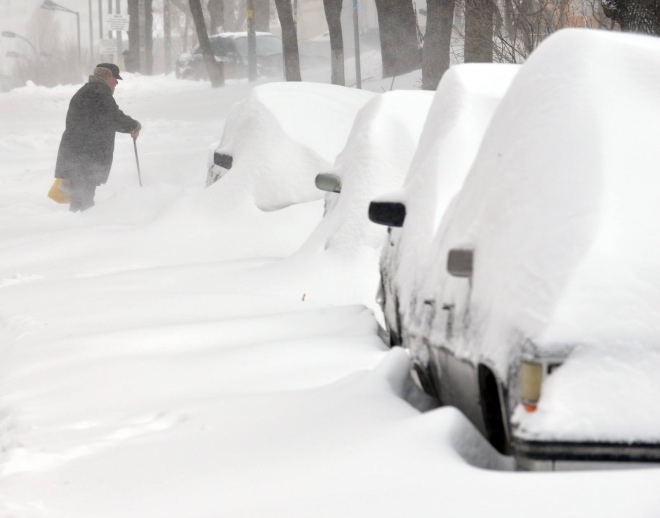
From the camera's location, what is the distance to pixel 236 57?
36344 millimetres

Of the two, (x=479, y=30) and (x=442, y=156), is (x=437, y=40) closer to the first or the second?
(x=479, y=30)

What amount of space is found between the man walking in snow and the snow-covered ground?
11.6ft

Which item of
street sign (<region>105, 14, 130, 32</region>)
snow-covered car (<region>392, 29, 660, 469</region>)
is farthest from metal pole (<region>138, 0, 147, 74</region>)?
snow-covered car (<region>392, 29, 660, 469</region>)

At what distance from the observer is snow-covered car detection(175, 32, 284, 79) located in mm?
35638

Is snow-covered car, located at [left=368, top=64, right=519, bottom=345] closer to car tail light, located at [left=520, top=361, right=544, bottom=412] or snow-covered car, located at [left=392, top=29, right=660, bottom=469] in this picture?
snow-covered car, located at [left=392, top=29, right=660, bottom=469]

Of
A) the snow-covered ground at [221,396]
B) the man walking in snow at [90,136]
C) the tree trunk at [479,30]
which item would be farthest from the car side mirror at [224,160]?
the tree trunk at [479,30]

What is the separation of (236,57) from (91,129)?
23150 millimetres

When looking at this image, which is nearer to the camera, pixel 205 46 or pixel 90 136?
pixel 90 136

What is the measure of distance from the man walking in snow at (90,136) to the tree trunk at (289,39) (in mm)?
10481

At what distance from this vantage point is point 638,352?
9.27 feet

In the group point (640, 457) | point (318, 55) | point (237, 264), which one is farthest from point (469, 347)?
point (318, 55)

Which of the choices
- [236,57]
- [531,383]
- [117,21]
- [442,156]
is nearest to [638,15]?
[442,156]

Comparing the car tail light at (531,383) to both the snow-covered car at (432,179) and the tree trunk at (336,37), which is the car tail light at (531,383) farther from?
the tree trunk at (336,37)

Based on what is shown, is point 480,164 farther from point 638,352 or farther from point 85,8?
point 85,8
